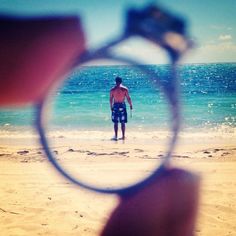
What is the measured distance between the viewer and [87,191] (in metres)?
4.58

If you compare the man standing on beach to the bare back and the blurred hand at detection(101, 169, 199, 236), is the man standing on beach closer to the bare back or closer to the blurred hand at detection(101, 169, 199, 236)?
the bare back

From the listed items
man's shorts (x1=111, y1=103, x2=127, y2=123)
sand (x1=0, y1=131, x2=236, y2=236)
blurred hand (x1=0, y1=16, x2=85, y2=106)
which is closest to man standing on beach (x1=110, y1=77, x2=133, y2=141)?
man's shorts (x1=111, y1=103, x2=127, y2=123)

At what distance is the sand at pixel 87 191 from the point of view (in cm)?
355

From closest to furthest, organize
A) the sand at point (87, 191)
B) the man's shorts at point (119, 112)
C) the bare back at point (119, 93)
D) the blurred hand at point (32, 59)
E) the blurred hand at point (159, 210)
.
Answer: the blurred hand at point (159, 210) → the sand at point (87, 191) → the bare back at point (119, 93) → the man's shorts at point (119, 112) → the blurred hand at point (32, 59)

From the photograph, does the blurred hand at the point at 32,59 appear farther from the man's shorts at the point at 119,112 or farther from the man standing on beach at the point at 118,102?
the man's shorts at the point at 119,112

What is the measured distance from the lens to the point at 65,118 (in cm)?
1633

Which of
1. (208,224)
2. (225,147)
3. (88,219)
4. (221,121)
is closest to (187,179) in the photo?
(208,224)

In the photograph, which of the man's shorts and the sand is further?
the man's shorts

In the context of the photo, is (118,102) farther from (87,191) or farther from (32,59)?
(32,59)

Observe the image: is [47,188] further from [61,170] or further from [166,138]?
[166,138]

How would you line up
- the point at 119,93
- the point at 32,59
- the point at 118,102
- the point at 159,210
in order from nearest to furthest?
the point at 159,210 < the point at 119,93 < the point at 118,102 < the point at 32,59

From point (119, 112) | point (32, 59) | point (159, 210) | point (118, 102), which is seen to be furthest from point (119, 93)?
point (32, 59)

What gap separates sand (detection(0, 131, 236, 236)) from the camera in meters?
3.55

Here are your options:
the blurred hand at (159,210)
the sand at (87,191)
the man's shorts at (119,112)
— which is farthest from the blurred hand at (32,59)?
the blurred hand at (159,210)
